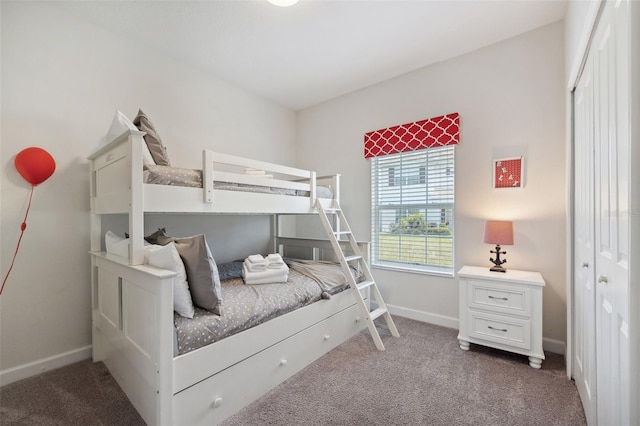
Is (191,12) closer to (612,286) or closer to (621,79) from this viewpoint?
(621,79)

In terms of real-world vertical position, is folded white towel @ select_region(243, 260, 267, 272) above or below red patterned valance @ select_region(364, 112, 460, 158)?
below

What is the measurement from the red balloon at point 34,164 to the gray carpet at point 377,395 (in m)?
1.40

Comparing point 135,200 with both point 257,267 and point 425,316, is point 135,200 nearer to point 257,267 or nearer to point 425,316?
point 257,267

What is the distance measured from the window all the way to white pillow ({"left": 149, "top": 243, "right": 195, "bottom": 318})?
2293mm

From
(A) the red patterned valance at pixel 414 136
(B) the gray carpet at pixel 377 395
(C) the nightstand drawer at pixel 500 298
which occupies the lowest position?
(B) the gray carpet at pixel 377 395

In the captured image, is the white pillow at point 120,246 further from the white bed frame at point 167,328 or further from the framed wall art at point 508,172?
the framed wall art at point 508,172

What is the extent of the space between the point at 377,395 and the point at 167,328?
1307 millimetres

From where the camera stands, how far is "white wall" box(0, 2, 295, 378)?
195 cm

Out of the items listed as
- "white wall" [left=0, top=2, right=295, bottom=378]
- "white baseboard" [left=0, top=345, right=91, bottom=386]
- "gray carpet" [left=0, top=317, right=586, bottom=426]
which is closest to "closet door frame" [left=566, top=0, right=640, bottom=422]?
"gray carpet" [left=0, top=317, right=586, bottom=426]

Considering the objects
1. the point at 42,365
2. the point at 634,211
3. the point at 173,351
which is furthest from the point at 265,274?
the point at 634,211

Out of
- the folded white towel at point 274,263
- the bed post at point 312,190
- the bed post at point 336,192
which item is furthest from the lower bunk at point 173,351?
the bed post at point 336,192

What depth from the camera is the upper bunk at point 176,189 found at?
1550 millimetres

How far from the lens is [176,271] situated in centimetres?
149

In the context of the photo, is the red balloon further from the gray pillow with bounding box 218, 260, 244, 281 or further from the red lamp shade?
the red lamp shade
